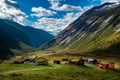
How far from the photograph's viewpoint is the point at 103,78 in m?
92.0

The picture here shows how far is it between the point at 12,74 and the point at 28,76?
4.81 metres

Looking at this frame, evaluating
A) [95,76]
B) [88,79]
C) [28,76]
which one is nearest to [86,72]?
[95,76]

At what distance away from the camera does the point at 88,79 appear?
8681cm

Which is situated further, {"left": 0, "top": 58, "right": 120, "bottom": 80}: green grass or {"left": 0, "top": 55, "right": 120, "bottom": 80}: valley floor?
{"left": 0, "top": 55, "right": 120, "bottom": 80}: valley floor

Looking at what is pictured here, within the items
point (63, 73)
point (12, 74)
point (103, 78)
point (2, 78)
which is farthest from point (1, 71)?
point (103, 78)

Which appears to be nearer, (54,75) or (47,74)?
(54,75)

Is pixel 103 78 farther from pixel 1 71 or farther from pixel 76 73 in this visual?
pixel 1 71

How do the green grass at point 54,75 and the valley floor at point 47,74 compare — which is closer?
the green grass at point 54,75

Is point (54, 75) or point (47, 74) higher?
point (47, 74)

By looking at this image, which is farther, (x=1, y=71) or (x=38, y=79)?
(x=1, y=71)

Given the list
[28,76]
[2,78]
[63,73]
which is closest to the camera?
[2,78]

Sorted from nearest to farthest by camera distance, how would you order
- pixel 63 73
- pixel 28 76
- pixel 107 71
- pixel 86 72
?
pixel 28 76
pixel 63 73
pixel 86 72
pixel 107 71

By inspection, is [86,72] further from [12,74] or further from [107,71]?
[12,74]

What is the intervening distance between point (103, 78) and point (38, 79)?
2753cm
